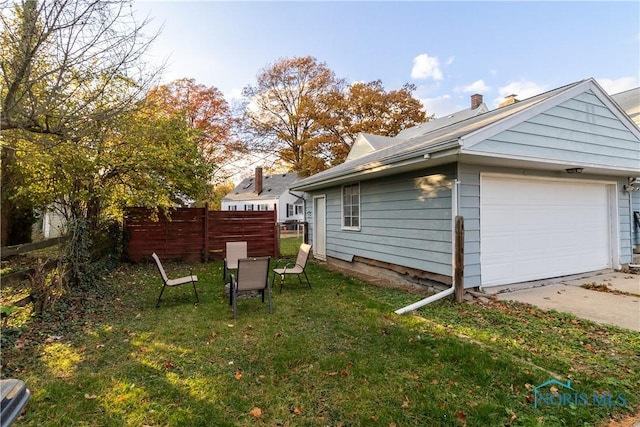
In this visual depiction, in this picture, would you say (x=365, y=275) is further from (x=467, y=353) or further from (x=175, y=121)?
(x=175, y=121)

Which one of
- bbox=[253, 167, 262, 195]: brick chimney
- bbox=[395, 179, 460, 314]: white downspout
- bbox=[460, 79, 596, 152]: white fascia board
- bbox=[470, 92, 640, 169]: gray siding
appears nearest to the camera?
bbox=[460, 79, 596, 152]: white fascia board

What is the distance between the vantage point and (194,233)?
10422 millimetres

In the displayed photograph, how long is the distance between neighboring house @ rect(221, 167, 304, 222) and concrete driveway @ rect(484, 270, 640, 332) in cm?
2346

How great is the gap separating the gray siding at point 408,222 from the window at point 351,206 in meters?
0.21

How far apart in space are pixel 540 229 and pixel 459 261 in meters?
2.60

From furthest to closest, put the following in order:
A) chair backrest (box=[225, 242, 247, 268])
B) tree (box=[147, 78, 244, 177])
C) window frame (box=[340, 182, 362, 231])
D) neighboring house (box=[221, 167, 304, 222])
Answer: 1. neighboring house (box=[221, 167, 304, 222])
2. tree (box=[147, 78, 244, 177])
3. window frame (box=[340, 182, 362, 231])
4. chair backrest (box=[225, 242, 247, 268])

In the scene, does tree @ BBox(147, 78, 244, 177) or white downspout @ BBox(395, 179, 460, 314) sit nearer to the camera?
white downspout @ BBox(395, 179, 460, 314)

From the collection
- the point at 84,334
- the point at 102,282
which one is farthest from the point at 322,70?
the point at 84,334

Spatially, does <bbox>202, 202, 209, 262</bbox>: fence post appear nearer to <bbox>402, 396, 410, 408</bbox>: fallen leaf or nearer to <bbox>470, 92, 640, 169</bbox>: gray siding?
<bbox>470, 92, 640, 169</bbox>: gray siding

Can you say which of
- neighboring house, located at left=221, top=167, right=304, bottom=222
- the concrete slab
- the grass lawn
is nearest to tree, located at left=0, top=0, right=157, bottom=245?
the grass lawn

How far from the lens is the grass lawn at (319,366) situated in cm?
248

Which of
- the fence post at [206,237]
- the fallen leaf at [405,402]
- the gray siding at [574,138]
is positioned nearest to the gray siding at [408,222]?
the gray siding at [574,138]

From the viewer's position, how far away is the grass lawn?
248 cm

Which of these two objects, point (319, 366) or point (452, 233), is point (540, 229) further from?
point (319, 366)
